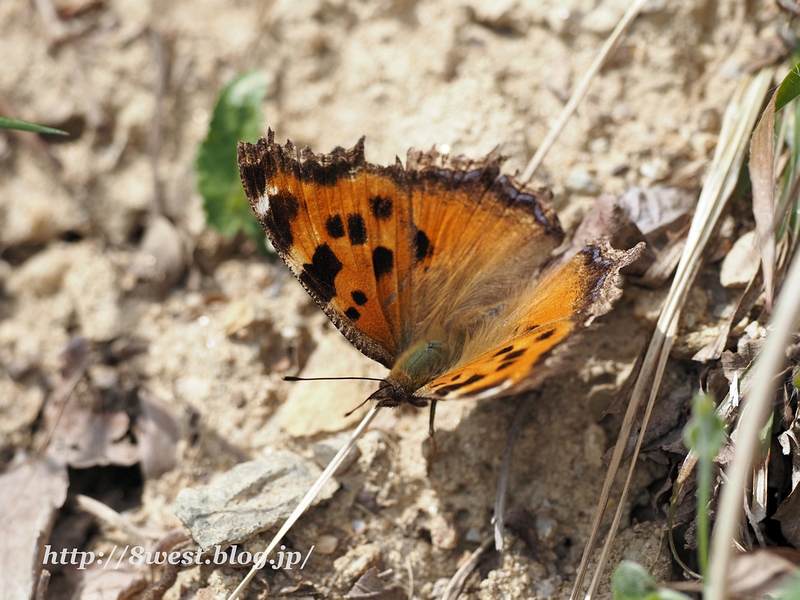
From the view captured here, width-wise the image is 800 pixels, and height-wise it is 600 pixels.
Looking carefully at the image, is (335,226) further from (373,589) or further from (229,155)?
(373,589)

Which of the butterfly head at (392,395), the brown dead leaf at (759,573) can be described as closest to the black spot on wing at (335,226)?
the butterfly head at (392,395)

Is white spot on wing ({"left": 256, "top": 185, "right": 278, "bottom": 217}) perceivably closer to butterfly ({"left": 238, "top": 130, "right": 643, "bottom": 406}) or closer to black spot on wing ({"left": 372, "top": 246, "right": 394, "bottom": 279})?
butterfly ({"left": 238, "top": 130, "right": 643, "bottom": 406})

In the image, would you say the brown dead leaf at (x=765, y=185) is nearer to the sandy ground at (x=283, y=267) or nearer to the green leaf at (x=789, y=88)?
the green leaf at (x=789, y=88)

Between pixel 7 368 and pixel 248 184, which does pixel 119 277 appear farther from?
pixel 248 184

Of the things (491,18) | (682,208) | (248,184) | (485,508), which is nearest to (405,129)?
(491,18)

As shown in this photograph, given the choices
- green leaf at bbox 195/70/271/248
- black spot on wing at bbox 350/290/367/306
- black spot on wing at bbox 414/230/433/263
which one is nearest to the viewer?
black spot on wing at bbox 350/290/367/306

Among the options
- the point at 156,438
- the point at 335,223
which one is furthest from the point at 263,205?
the point at 156,438

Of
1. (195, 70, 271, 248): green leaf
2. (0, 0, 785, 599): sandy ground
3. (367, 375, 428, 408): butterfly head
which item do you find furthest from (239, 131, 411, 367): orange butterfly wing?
(195, 70, 271, 248): green leaf
